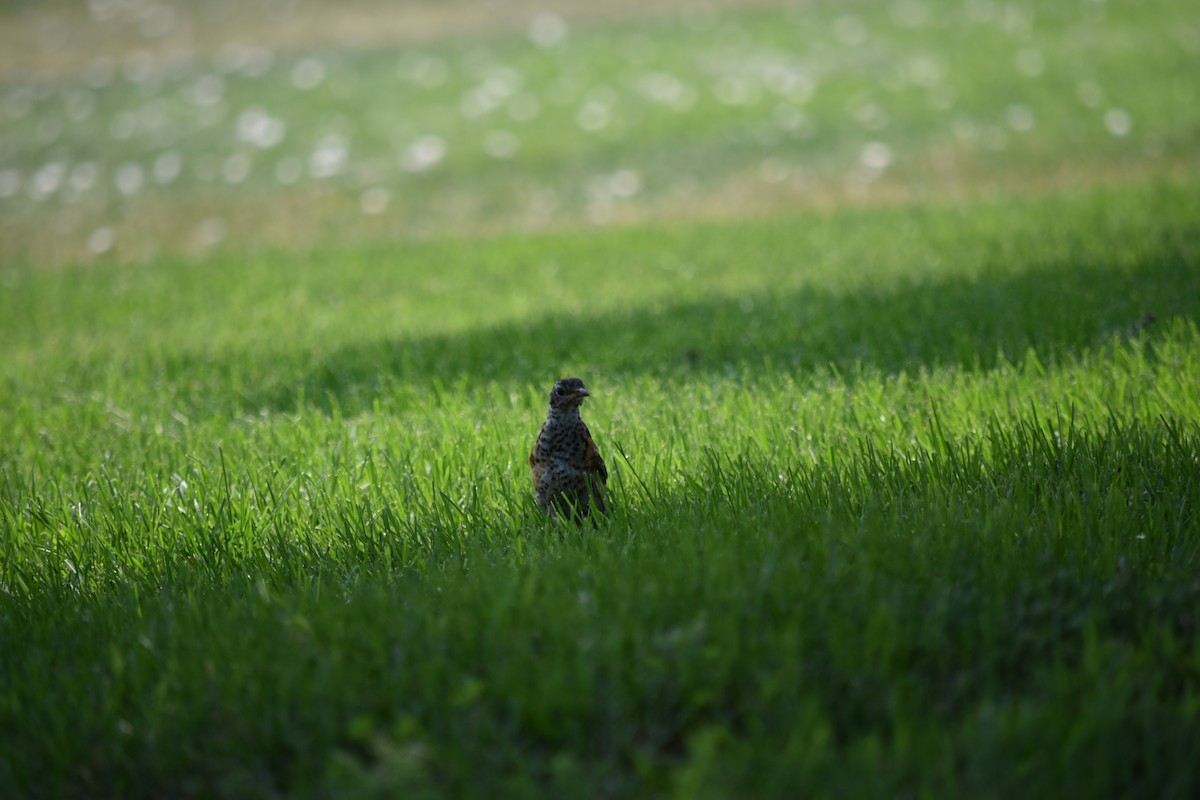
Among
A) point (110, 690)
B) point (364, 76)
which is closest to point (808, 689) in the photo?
point (110, 690)

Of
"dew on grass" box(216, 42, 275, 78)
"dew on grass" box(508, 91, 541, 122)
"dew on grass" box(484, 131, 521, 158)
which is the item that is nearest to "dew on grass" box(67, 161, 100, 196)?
"dew on grass" box(216, 42, 275, 78)

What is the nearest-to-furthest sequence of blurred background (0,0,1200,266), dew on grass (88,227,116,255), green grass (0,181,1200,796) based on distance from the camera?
green grass (0,181,1200,796), dew on grass (88,227,116,255), blurred background (0,0,1200,266)

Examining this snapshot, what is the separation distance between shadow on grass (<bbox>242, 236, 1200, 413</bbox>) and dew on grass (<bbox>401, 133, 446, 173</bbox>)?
1210 centimetres

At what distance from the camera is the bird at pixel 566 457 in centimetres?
400

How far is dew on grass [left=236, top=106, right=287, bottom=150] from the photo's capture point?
2138 cm

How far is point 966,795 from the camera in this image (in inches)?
96.3

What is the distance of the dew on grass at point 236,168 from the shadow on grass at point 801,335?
43.5 ft

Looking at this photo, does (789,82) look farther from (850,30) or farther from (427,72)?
(427,72)

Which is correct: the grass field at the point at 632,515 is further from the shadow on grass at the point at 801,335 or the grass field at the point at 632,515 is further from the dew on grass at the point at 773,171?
the dew on grass at the point at 773,171

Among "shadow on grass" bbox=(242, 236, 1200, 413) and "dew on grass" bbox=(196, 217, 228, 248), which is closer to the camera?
"shadow on grass" bbox=(242, 236, 1200, 413)

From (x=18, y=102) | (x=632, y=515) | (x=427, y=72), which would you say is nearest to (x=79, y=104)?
(x=18, y=102)

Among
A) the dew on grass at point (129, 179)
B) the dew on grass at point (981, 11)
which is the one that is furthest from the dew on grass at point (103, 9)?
the dew on grass at point (981, 11)

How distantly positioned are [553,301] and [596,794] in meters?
6.98

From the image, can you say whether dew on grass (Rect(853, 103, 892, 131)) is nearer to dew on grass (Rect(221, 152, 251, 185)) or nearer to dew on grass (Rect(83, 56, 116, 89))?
dew on grass (Rect(221, 152, 251, 185))
